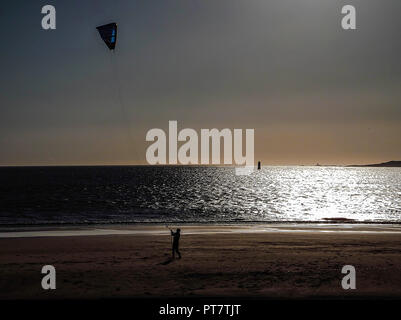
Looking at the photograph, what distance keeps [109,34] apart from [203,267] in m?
14.7

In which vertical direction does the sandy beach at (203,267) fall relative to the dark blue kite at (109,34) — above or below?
below

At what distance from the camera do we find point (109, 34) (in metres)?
24.6

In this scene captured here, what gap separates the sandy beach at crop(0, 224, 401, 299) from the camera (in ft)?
46.1

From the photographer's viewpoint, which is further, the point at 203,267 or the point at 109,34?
the point at 109,34

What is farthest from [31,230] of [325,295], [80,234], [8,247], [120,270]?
[325,295]

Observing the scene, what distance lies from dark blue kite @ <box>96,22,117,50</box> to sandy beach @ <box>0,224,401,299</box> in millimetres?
11585

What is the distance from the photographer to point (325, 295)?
13695 millimetres

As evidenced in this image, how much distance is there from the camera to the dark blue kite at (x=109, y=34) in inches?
969

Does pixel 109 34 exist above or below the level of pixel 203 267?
above

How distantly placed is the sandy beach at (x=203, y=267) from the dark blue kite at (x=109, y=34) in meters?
11.6

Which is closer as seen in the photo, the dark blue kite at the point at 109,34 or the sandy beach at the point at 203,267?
the sandy beach at the point at 203,267
